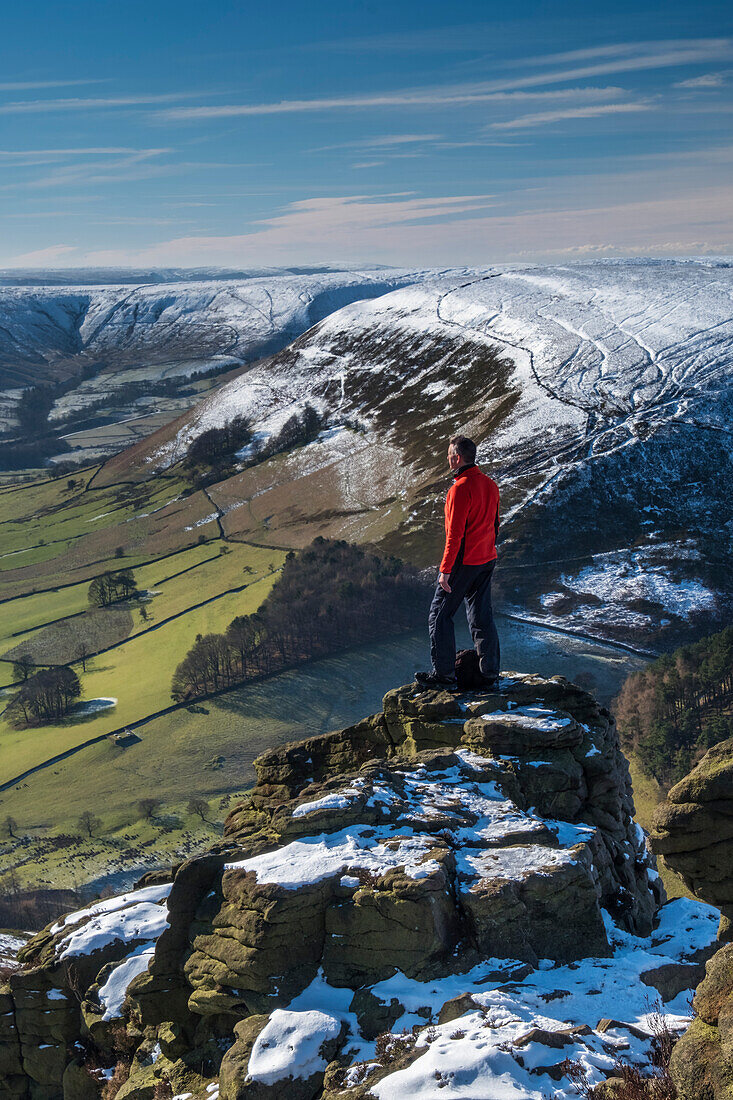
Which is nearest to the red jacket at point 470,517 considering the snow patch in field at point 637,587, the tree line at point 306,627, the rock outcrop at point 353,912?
the rock outcrop at point 353,912

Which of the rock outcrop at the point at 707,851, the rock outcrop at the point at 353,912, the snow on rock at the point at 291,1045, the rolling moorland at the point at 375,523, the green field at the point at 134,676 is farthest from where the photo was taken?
the green field at the point at 134,676

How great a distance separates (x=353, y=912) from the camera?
38.0ft

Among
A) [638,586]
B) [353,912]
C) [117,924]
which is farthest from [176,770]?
[353,912]

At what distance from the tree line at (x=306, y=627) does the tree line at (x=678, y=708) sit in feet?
66.1

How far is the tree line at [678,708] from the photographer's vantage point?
4056 centimetres

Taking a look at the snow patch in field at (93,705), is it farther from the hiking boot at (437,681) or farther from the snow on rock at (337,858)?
the snow on rock at (337,858)

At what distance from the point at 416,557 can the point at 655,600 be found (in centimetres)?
1992

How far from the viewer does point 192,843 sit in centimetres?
4309

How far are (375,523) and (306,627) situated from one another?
19422 millimetres

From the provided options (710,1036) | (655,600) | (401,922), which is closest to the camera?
(710,1036)

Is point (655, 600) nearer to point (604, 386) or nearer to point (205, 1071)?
point (604, 386)

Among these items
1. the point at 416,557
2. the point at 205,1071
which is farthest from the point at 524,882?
the point at 416,557

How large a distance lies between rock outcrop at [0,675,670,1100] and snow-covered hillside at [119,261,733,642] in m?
46.2

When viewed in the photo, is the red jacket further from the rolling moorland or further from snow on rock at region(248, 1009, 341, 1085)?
the rolling moorland
